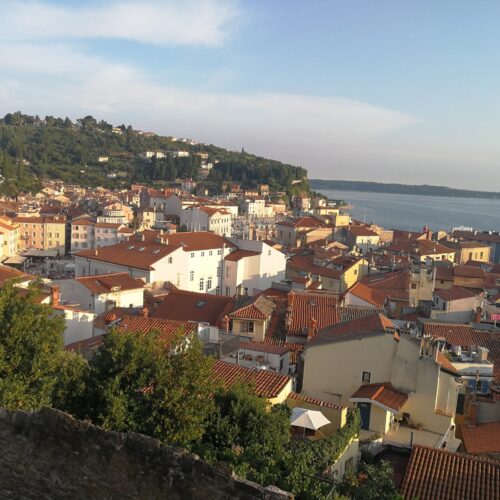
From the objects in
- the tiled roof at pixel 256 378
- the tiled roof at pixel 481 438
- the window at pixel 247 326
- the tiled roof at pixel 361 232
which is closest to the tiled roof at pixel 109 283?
the window at pixel 247 326

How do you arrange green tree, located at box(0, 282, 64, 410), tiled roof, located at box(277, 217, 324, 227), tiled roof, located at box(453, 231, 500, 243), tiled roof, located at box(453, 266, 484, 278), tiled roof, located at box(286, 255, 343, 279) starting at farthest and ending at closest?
tiled roof, located at box(277, 217, 324, 227) < tiled roof, located at box(453, 231, 500, 243) < tiled roof, located at box(286, 255, 343, 279) < tiled roof, located at box(453, 266, 484, 278) < green tree, located at box(0, 282, 64, 410)

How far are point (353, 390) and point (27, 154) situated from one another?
172 metres

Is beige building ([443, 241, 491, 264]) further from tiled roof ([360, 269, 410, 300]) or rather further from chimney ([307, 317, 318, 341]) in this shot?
chimney ([307, 317, 318, 341])

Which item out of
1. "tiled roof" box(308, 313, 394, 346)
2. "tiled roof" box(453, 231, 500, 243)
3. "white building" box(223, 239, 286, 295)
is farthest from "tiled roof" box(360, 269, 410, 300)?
"tiled roof" box(453, 231, 500, 243)

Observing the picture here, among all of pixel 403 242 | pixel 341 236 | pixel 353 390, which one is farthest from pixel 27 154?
pixel 353 390

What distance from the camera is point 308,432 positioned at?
11844 mm

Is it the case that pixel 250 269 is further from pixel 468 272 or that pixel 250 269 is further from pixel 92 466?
pixel 92 466

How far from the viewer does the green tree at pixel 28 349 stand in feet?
34.2

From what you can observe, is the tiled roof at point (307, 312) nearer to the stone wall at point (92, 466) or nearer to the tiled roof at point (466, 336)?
the tiled roof at point (466, 336)

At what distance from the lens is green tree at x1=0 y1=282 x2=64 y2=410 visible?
Result: 10.4m

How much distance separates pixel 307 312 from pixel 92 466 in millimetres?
18091

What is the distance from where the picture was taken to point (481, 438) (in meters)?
14.0

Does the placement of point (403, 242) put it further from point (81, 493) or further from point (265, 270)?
point (81, 493)

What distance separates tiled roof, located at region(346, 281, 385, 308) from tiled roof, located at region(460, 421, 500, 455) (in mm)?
16435
